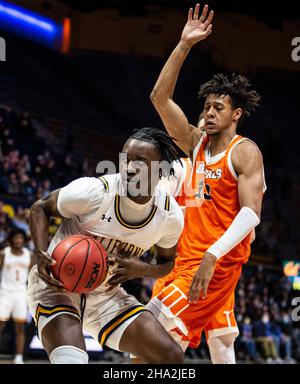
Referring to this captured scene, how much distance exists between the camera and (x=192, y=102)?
773 inches

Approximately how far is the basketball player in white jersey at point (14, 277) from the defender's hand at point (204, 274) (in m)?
5.02

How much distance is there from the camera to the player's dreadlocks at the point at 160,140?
12.2 feet

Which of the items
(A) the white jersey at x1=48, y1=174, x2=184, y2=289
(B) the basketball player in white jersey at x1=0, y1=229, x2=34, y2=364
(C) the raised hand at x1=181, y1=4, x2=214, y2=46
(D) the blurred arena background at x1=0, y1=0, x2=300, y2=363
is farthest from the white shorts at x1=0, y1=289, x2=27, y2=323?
(D) the blurred arena background at x1=0, y1=0, x2=300, y2=363

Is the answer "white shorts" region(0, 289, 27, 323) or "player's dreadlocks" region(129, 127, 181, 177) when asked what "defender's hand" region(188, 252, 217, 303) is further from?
"white shorts" region(0, 289, 27, 323)

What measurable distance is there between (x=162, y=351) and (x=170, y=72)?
5.37 feet

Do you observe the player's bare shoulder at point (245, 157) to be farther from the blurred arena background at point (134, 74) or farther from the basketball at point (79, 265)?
the blurred arena background at point (134, 74)

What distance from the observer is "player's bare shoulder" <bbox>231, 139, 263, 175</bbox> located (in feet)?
13.2

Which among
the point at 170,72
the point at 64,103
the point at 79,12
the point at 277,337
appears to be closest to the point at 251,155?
the point at 170,72

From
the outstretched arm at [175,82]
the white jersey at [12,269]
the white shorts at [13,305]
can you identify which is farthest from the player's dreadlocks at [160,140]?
the white jersey at [12,269]

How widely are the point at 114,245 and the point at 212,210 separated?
27.7 inches

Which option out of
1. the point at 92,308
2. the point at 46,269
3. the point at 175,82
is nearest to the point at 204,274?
the point at 92,308

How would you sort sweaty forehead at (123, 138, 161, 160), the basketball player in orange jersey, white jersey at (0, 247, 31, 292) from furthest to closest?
white jersey at (0, 247, 31, 292), the basketball player in orange jersey, sweaty forehead at (123, 138, 161, 160)
